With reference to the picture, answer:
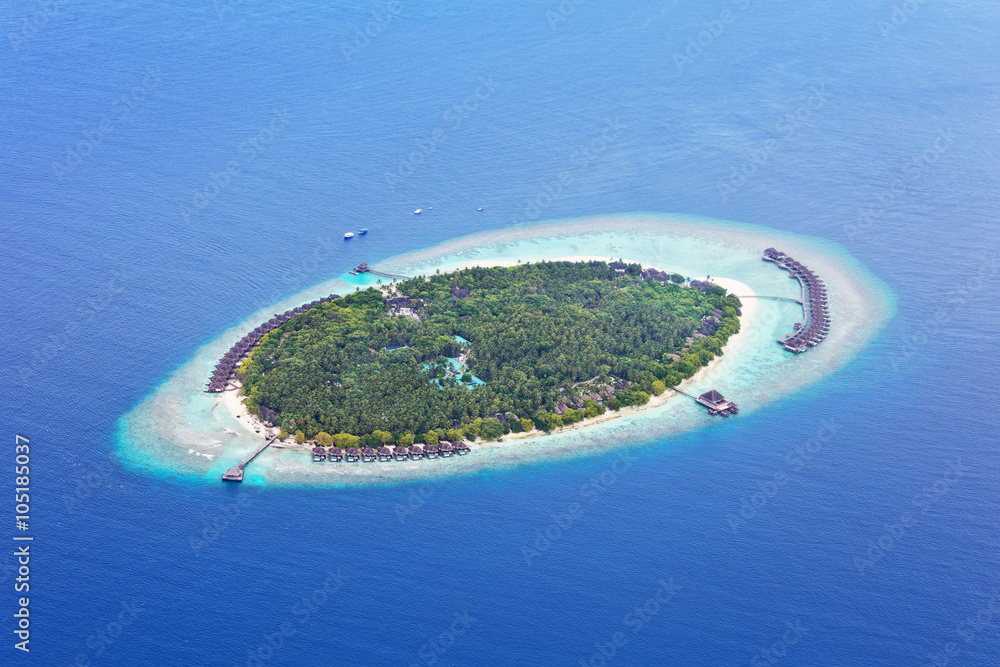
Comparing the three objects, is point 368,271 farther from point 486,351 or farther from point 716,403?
point 716,403

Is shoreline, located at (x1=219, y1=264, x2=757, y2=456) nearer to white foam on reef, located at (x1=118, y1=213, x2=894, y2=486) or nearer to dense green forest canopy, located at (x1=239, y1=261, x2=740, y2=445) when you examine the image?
white foam on reef, located at (x1=118, y1=213, x2=894, y2=486)

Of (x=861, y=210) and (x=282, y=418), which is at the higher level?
(x=861, y=210)

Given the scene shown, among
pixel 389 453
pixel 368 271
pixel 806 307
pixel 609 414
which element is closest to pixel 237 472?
pixel 389 453

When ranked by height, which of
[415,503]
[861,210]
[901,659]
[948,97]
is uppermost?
[948,97]

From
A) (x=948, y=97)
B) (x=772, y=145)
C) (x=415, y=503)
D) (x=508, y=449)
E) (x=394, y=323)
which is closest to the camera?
(x=415, y=503)

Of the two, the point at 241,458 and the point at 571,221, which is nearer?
the point at 241,458

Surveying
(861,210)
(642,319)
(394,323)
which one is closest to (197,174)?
(394,323)

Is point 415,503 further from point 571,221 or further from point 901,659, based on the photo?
point 571,221

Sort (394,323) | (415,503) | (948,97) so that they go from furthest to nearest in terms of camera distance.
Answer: (948,97) < (394,323) < (415,503)
